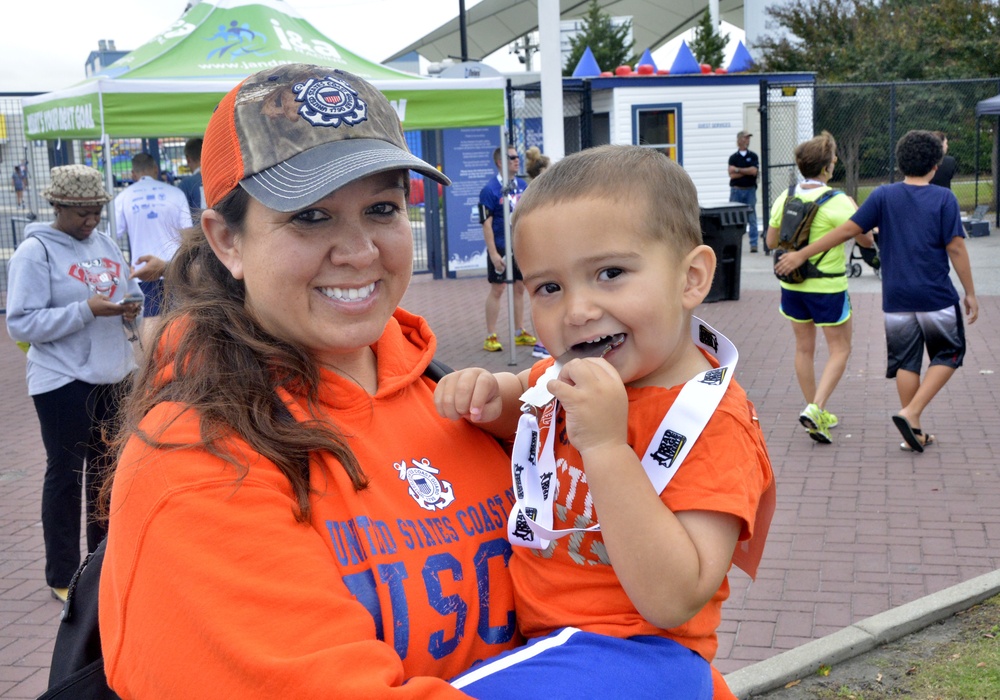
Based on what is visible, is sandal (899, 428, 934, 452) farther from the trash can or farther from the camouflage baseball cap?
the camouflage baseball cap

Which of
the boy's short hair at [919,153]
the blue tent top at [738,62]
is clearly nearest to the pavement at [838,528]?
the boy's short hair at [919,153]

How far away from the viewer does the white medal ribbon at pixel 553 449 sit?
1.59 metres

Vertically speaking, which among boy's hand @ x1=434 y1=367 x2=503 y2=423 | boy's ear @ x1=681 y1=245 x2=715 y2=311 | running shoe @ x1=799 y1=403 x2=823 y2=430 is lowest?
running shoe @ x1=799 y1=403 x2=823 y2=430

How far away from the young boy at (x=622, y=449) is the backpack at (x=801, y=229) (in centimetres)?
580

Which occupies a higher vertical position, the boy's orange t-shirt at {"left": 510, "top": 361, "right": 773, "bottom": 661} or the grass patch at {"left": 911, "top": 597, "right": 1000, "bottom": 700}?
the boy's orange t-shirt at {"left": 510, "top": 361, "right": 773, "bottom": 661}

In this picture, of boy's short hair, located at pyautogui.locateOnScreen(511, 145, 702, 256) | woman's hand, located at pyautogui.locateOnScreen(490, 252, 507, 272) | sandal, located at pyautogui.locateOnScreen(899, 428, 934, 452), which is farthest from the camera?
woman's hand, located at pyautogui.locateOnScreen(490, 252, 507, 272)

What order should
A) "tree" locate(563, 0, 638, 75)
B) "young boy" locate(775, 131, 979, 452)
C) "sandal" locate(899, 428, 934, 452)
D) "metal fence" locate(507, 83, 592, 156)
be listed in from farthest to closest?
"tree" locate(563, 0, 638, 75) → "metal fence" locate(507, 83, 592, 156) → "sandal" locate(899, 428, 934, 452) → "young boy" locate(775, 131, 979, 452)

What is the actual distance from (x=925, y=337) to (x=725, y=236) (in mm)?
5571

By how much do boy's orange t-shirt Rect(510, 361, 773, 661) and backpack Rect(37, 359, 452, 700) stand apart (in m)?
0.50

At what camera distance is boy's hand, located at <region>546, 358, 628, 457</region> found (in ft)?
5.04

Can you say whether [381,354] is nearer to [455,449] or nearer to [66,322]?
[455,449]

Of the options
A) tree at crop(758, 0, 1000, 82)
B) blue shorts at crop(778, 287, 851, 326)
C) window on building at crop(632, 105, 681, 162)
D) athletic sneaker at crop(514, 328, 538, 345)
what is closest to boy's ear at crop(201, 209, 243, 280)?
blue shorts at crop(778, 287, 851, 326)

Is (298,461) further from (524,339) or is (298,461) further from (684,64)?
(684,64)

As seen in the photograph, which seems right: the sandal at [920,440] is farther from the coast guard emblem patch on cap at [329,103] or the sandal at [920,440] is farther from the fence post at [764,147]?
the fence post at [764,147]
